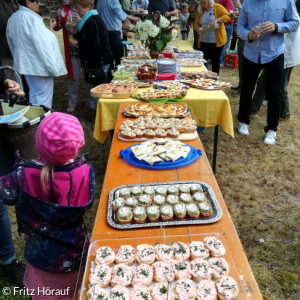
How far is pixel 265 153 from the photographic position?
4004 millimetres

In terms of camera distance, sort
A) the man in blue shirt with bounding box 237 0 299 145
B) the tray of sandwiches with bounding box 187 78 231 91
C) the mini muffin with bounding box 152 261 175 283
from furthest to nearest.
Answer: the man in blue shirt with bounding box 237 0 299 145 < the tray of sandwiches with bounding box 187 78 231 91 < the mini muffin with bounding box 152 261 175 283

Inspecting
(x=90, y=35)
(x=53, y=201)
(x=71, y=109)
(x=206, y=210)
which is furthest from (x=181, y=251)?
(x=71, y=109)

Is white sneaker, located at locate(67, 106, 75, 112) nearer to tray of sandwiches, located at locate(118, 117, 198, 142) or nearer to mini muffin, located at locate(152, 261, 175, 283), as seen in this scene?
tray of sandwiches, located at locate(118, 117, 198, 142)

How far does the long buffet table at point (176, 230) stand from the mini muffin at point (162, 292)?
0.22 meters

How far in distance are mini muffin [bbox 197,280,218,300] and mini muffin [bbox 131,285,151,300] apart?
20cm

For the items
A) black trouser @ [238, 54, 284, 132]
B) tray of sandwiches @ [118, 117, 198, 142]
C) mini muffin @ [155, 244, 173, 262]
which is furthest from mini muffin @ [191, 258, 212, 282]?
black trouser @ [238, 54, 284, 132]

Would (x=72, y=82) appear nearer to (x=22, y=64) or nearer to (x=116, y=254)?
(x=22, y=64)

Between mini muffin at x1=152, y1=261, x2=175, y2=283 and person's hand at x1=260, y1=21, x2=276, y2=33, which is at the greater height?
person's hand at x1=260, y1=21, x2=276, y2=33

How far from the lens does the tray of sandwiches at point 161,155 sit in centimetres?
195

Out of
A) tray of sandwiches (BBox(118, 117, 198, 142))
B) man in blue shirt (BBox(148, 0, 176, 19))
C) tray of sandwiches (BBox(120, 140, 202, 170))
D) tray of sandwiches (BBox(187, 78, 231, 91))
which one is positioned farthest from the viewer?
man in blue shirt (BBox(148, 0, 176, 19))

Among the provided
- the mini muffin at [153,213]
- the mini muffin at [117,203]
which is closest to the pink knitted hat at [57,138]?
the mini muffin at [117,203]

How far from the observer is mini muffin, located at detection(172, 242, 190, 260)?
4.15 ft

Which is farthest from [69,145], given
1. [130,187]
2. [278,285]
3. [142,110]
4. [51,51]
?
[51,51]

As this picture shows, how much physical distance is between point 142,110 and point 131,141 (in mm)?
595
